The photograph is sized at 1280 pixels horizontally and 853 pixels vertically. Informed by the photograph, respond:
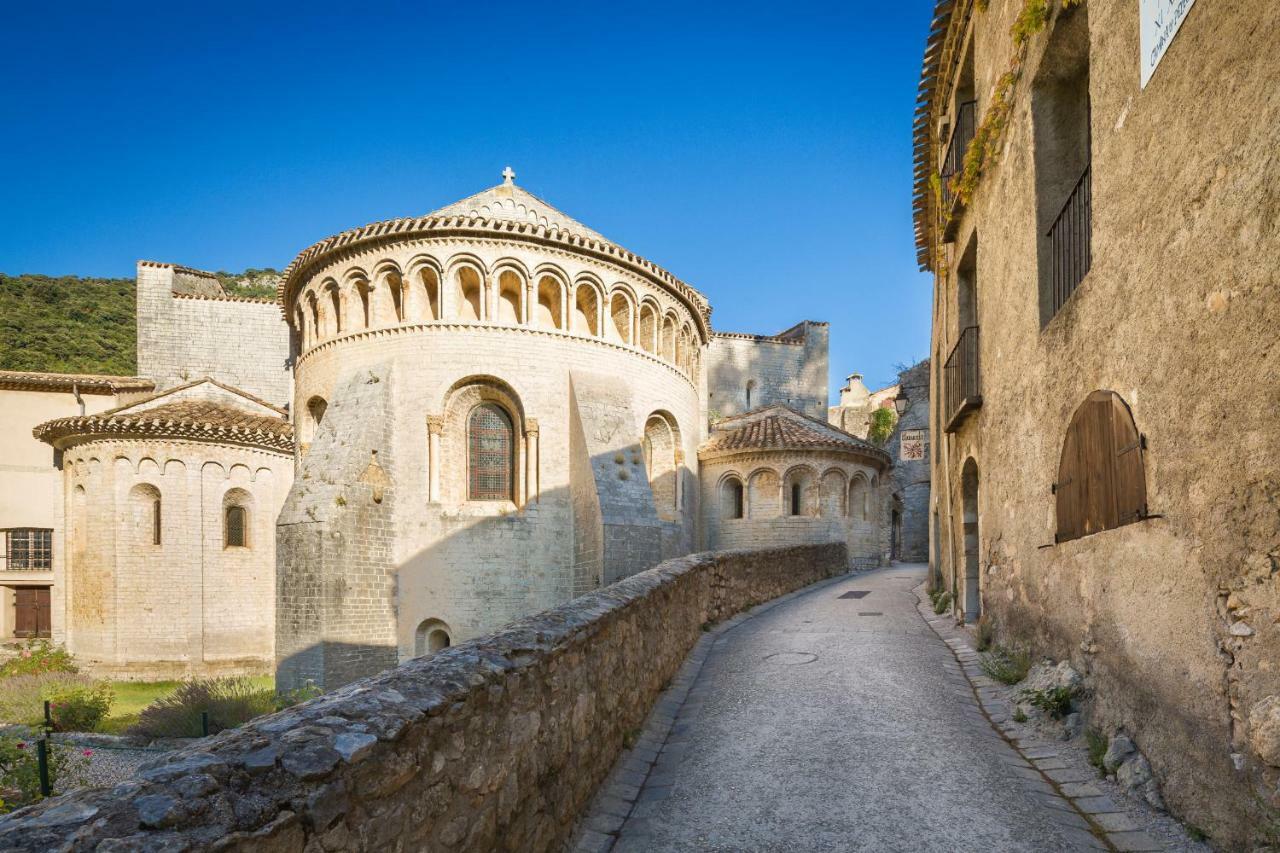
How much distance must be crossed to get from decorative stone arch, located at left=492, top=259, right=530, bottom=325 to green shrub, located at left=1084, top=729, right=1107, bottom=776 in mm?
14365

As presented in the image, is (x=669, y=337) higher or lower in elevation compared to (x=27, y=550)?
higher

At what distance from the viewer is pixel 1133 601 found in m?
5.08

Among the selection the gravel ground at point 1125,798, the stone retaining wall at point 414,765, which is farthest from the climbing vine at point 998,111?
the stone retaining wall at point 414,765

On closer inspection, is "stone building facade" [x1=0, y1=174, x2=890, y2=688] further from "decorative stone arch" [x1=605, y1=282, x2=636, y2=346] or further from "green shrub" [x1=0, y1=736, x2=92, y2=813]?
"green shrub" [x1=0, y1=736, x2=92, y2=813]

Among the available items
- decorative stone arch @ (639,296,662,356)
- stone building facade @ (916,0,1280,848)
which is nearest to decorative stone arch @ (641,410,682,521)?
decorative stone arch @ (639,296,662,356)

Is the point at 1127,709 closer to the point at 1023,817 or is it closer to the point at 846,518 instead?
the point at 1023,817

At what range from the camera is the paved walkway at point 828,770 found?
14.6 feet

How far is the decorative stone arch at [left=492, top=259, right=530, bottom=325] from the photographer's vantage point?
689 inches

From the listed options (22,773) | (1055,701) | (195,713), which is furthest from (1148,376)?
(195,713)

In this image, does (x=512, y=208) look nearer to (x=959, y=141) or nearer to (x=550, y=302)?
(x=550, y=302)

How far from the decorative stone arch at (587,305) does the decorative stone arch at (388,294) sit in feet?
13.5

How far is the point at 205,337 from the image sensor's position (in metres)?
28.9

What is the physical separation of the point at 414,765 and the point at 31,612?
29.8 metres

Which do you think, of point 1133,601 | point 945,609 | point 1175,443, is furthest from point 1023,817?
point 945,609
